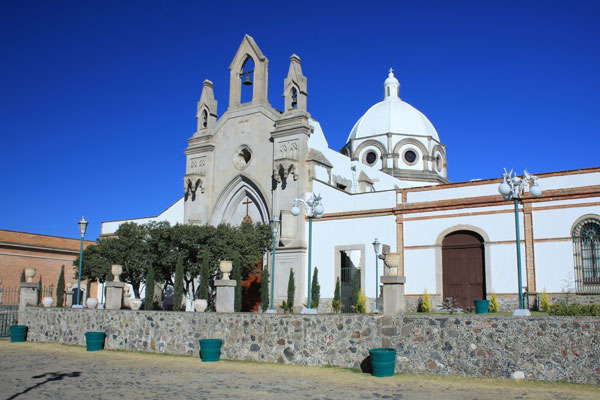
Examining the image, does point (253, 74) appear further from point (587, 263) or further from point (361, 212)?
point (587, 263)

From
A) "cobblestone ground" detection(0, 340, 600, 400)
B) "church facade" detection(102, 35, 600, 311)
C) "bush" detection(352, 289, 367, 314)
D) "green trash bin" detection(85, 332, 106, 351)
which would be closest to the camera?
"cobblestone ground" detection(0, 340, 600, 400)

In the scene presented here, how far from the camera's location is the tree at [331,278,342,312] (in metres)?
27.5

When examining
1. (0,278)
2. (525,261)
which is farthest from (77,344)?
(0,278)

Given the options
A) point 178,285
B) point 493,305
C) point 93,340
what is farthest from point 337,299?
point 93,340

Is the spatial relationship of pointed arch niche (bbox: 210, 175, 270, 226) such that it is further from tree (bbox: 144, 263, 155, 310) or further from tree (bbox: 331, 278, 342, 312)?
tree (bbox: 331, 278, 342, 312)

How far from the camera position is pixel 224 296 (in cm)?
1897

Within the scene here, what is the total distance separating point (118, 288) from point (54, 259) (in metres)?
25.4

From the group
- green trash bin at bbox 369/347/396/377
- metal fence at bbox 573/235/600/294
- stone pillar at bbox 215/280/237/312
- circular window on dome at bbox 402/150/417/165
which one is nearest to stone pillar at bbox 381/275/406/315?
green trash bin at bbox 369/347/396/377

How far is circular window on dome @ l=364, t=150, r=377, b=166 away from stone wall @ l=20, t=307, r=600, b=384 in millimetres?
28976

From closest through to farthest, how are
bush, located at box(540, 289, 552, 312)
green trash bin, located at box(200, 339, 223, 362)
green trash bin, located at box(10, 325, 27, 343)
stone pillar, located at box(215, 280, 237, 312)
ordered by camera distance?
green trash bin, located at box(200, 339, 223, 362)
stone pillar, located at box(215, 280, 237, 312)
green trash bin, located at box(10, 325, 27, 343)
bush, located at box(540, 289, 552, 312)

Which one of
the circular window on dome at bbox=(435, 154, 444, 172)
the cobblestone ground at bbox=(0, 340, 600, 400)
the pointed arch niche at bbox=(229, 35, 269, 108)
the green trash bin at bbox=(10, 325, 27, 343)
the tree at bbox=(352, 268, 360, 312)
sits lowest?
the cobblestone ground at bbox=(0, 340, 600, 400)

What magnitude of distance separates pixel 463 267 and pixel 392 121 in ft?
68.5

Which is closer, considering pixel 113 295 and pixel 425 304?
pixel 113 295

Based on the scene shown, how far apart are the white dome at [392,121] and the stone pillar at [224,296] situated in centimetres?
2889
